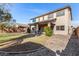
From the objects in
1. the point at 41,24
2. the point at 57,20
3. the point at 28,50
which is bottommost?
the point at 28,50

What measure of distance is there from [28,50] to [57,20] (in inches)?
47.4

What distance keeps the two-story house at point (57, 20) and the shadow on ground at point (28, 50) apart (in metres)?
0.56

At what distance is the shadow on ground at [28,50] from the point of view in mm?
4641

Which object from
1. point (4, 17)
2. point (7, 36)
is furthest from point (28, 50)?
point (4, 17)

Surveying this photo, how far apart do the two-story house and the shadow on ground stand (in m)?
0.56

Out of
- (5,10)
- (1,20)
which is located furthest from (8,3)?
(1,20)

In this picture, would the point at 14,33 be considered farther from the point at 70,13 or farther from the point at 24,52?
the point at 70,13

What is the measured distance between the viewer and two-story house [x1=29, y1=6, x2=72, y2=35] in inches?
187

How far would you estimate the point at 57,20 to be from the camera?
15.9ft

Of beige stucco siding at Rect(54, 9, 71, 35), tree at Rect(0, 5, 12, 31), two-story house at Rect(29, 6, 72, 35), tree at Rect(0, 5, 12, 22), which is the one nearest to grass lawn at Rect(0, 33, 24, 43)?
tree at Rect(0, 5, 12, 31)

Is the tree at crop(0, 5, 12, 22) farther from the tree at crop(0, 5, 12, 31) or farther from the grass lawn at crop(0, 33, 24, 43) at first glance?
the grass lawn at crop(0, 33, 24, 43)

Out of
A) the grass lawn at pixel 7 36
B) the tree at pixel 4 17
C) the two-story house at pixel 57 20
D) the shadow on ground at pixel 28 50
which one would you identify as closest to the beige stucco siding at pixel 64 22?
the two-story house at pixel 57 20

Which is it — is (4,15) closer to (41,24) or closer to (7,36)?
(7,36)

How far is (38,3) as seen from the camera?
15.2 feet
